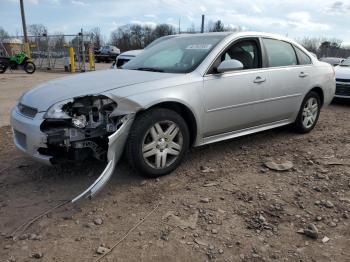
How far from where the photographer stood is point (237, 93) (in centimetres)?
443

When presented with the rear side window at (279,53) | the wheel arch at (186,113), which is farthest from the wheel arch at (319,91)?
the wheel arch at (186,113)

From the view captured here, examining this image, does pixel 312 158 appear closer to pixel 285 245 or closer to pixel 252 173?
pixel 252 173

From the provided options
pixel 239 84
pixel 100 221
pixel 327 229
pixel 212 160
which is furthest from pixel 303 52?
pixel 100 221

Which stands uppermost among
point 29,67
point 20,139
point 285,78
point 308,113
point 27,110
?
point 285,78

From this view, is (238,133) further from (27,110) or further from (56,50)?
(56,50)

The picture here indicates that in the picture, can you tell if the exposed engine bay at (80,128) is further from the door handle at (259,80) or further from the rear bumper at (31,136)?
the door handle at (259,80)

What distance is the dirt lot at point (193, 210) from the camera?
2740 millimetres

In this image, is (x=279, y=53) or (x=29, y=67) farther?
(x=29, y=67)

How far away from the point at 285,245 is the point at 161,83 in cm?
200

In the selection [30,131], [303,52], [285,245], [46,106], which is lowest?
[285,245]

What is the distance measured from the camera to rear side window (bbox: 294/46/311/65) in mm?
5520

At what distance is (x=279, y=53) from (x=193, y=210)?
2936 mm

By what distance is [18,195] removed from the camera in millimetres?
3631

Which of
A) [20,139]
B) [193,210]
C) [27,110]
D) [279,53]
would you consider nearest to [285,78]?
[279,53]
